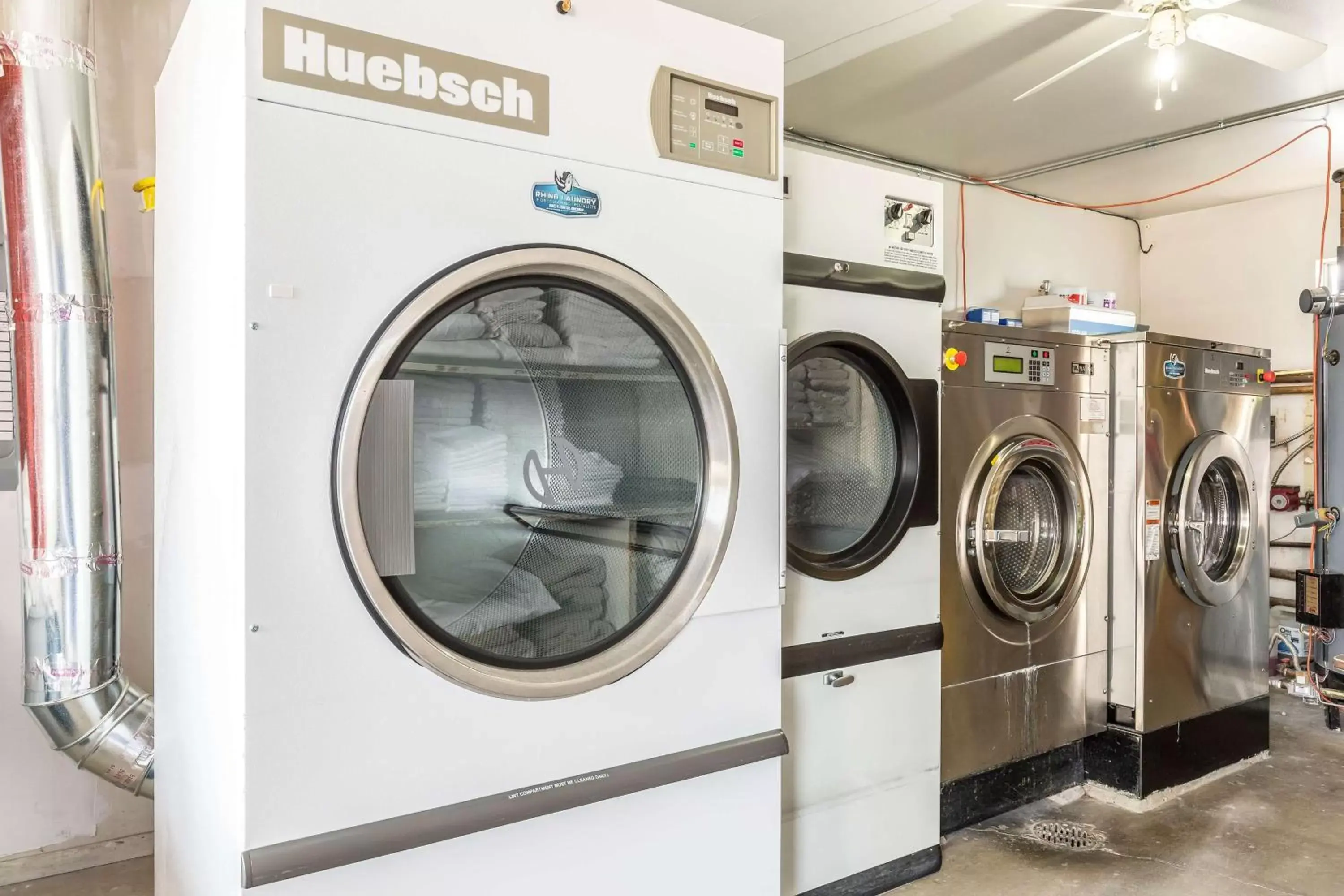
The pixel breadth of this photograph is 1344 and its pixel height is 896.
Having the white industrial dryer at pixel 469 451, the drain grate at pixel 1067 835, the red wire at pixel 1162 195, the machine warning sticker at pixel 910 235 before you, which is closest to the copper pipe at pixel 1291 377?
the red wire at pixel 1162 195

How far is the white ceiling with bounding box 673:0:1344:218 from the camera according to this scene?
9.38 ft

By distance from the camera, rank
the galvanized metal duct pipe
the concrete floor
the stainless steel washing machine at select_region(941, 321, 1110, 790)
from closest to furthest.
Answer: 1. the galvanized metal duct pipe
2. the concrete floor
3. the stainless steel washing machine at select_region(941, 321, 1110, 790)

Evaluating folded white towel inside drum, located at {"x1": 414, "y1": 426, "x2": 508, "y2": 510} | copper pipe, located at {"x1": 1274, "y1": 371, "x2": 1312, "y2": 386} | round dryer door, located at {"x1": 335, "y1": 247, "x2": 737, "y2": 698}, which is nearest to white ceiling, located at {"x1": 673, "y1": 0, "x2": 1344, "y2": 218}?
copper pipe, located at {"x1": 1274, "y1": 371, "x2": 1312, "y2": 386}

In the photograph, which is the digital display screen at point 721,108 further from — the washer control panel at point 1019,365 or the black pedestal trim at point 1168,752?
the black pedestal trim at point 1168,752

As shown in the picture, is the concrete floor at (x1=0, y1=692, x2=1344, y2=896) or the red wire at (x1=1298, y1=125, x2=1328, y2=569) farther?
the red wire at (x1=1298, y1=125, x2=1328, y2=569)

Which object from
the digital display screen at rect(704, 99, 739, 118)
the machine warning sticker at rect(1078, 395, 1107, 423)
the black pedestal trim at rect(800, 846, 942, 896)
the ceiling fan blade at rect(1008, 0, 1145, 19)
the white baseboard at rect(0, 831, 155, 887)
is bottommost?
the black pedestal trim at rect(800, 846, 942, 896)

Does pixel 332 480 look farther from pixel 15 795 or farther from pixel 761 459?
pixel 15 795

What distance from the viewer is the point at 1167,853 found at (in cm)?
263

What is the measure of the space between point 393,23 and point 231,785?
1182mm

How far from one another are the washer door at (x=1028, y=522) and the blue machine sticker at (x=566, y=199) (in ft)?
5.20

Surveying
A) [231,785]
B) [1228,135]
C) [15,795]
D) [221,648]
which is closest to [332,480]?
[221,648]

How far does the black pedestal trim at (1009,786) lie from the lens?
273 centimetres

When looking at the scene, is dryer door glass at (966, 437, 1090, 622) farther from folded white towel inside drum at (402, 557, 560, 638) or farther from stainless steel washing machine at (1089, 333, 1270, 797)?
folded white towel inside drum at (402, 557, 560, 638)

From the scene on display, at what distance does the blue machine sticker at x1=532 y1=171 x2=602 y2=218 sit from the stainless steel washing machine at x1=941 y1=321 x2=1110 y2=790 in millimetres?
1401
